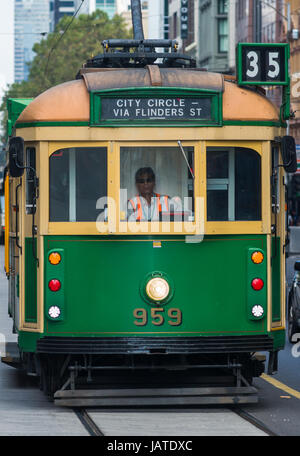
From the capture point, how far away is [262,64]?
11.4 metres

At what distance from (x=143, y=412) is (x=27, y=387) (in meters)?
2.12

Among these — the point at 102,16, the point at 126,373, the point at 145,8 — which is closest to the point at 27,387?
the point at 126,373

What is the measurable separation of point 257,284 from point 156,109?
1711mm

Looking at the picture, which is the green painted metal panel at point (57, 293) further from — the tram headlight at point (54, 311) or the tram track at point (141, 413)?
the tram track at point (141, 413)

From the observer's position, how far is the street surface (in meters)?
9.77

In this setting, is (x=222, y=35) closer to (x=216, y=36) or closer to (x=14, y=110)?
(x=216, y=36)

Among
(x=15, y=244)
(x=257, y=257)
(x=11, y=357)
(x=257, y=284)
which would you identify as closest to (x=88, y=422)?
(x=257, y=284)

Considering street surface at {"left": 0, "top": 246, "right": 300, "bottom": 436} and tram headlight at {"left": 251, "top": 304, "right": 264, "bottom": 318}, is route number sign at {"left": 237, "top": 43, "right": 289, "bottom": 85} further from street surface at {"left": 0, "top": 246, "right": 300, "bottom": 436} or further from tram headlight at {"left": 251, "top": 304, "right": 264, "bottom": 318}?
street surface at {"left": 0, "top": 246, "right": 300, "bottom": 436}

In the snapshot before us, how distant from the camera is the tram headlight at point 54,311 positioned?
11.0 meters

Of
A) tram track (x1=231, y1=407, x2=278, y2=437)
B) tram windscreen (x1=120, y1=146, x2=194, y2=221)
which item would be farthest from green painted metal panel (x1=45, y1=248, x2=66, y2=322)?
tram track (x1=231, y1=407, x2=278, y2=437)

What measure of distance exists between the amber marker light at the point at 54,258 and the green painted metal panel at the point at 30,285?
0.75 ft

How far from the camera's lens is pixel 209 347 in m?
10.8

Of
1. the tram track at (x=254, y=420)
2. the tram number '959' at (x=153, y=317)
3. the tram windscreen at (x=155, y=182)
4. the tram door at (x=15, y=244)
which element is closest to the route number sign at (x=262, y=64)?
the tram windscreen at (x=155, y=182)

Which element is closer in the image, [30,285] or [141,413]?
[141,413]
